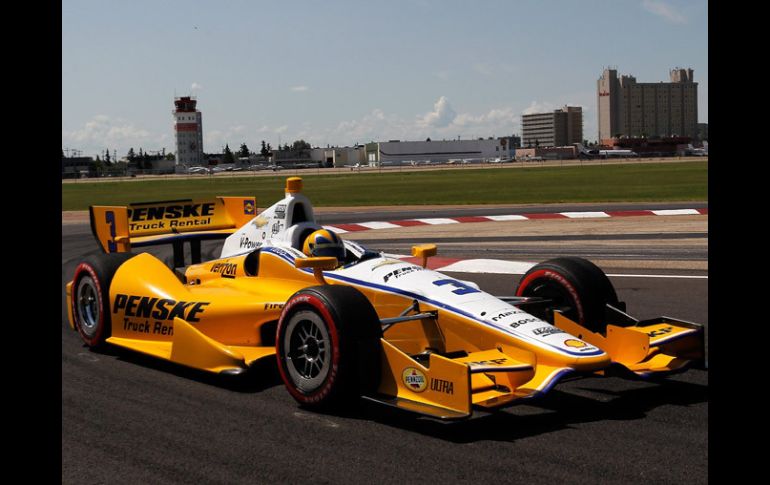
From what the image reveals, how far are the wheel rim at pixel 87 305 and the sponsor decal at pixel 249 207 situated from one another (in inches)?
88.4

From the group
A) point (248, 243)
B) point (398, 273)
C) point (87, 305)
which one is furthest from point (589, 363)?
point (87, 305)

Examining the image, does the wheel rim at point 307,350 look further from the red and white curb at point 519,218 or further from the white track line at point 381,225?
the white track line at point 381,225

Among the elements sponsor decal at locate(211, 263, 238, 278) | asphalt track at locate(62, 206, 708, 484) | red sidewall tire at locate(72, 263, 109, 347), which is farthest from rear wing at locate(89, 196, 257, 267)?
asphalt track at locate(62, 206, 708, 484)

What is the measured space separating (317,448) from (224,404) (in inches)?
54.2

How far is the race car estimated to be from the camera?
18.5 feet

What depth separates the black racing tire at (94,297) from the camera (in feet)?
27.2

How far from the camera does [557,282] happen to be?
732 centimetres

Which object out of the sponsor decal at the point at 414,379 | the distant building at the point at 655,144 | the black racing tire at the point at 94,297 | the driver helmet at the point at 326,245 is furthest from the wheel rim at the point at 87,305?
the distant building at the point at 655,144

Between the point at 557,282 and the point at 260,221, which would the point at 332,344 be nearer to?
the point at 557,282

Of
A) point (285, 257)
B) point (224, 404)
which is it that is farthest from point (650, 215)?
point (224, 404)

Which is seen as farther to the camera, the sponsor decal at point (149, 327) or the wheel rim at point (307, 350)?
the sponsor decal at point (149, 327)

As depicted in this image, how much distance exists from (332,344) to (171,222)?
4979mm

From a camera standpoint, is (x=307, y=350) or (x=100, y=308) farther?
(x=100, y=308)

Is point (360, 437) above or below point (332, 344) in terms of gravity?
below
